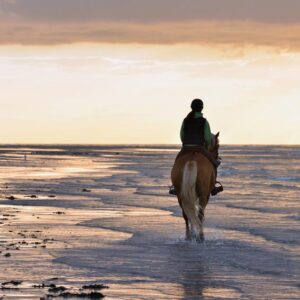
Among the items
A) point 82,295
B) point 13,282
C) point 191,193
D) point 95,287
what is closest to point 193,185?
point 191,193

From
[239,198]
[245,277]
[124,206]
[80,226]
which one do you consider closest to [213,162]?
[80,226]

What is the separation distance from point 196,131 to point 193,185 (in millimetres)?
1238

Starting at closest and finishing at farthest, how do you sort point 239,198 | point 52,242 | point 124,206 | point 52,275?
point 52,275, point 52,242, point 124,206, point 239,198

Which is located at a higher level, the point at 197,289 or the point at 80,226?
the point at 80,226

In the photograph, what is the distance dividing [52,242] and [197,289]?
512 cm

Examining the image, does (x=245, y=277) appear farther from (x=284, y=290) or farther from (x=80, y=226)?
(x=80, y=226)

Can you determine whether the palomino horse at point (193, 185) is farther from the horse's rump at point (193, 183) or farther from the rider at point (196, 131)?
A: the rider at point (196, 131)

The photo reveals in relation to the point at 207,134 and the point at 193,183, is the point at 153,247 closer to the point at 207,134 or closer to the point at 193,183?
the point at 193,183

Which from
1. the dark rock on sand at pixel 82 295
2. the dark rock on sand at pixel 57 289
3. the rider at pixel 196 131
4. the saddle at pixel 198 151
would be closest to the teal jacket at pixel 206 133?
the rider at pixel 196 131

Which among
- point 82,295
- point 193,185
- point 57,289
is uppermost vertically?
point 193,185

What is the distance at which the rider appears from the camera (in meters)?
17.7

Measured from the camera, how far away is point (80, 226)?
19.3m

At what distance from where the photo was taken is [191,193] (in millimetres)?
16875

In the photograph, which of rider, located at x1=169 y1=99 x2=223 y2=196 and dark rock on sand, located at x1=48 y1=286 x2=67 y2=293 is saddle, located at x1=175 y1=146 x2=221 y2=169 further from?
dark rock on sand, located at x1=48 y1=286 x2=67 y2=293
